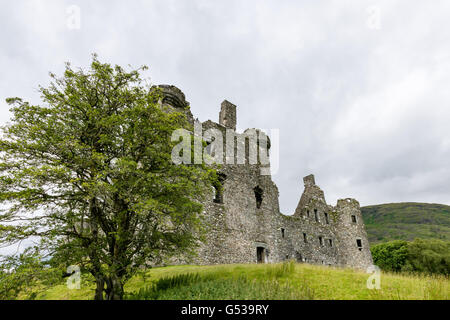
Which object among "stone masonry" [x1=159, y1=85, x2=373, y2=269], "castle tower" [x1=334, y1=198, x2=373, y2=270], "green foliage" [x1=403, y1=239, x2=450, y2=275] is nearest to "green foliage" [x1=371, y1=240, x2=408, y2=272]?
"green foliage" [x1=403, y1=239, x2=450, y2=275]

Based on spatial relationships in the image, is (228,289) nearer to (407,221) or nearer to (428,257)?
(428,257)

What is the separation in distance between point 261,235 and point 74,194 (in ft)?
56.6

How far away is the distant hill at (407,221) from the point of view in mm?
111575

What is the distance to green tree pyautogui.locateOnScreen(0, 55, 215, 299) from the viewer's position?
28.5ft

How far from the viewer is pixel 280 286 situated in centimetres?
958

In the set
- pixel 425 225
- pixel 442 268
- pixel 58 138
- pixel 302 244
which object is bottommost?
pixel 442 268

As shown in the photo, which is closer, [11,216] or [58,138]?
[11,216]

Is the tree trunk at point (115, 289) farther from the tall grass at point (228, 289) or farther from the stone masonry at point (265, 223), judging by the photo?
the stone masonry at point (265, 223)

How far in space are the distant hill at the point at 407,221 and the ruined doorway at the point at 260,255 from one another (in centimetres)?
10386

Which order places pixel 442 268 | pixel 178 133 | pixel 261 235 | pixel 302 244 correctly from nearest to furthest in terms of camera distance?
pixel 178 133 < pixel 261 235 < pixel 302 244 < pixel 442 268
